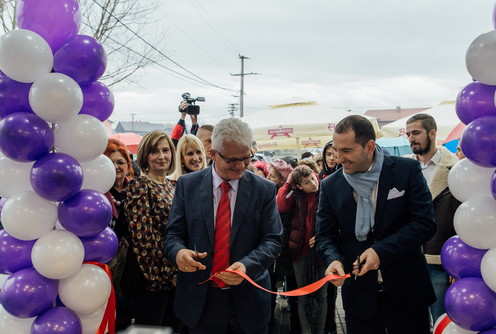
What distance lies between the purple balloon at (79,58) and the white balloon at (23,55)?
3.2 inches

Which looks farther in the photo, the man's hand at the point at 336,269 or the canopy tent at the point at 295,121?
the canopy tent at the point at 295,121

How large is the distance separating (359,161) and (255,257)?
82cm

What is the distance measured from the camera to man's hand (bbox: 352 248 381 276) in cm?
211

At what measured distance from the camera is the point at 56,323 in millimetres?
2098

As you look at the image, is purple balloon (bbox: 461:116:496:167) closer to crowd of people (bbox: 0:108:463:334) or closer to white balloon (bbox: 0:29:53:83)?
crowd of people (bbox: 0:108:463:334)

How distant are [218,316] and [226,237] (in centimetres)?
45

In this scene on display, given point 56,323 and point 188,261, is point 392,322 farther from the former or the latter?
point 56,323

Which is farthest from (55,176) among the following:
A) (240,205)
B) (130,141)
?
(130,141)

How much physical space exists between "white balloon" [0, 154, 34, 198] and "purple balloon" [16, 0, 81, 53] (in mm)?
672

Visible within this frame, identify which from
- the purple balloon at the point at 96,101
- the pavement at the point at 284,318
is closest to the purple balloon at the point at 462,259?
the purple balloon at the point at 96,101

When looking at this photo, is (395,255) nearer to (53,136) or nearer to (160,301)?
(160,301)

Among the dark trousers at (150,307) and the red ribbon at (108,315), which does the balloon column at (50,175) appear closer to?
the red ribbon at (108,315)

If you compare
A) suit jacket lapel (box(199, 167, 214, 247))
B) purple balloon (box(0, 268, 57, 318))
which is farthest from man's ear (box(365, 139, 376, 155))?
purple balloon (box(0, 268, 57, 318))

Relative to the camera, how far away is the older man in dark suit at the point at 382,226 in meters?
2.28
